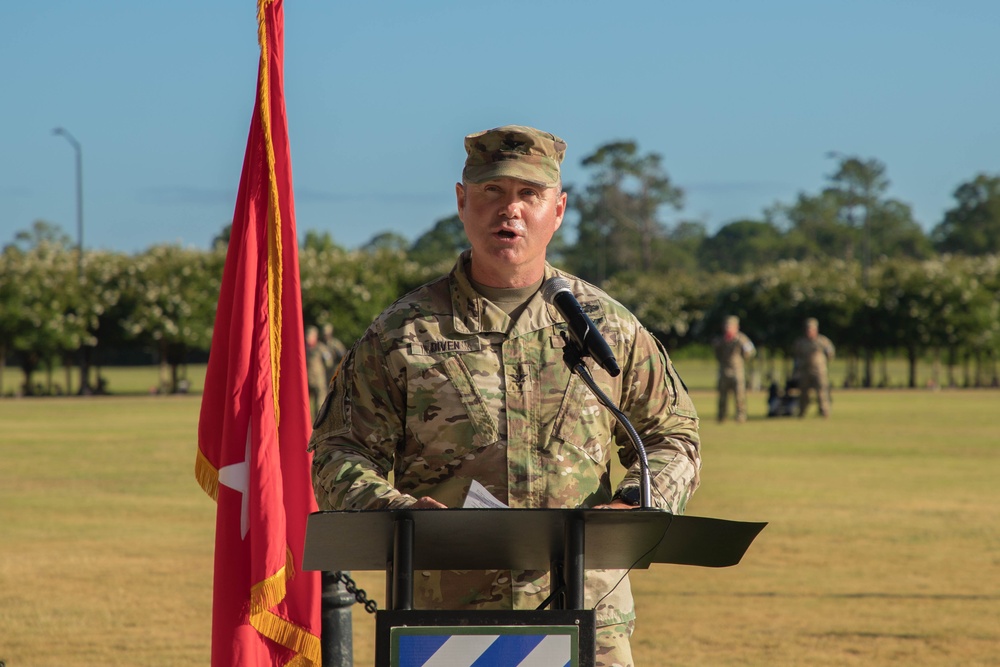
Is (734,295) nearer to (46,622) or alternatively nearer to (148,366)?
(148,366)

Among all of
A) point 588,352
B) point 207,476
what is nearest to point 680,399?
point 588,352

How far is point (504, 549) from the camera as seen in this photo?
308cm

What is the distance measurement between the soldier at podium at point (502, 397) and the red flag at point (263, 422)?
1.49m

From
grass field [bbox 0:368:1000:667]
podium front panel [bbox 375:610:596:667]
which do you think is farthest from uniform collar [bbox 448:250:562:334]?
grass field [bbox 0:368:1000:667]

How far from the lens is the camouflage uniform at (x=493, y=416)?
3.58 meters

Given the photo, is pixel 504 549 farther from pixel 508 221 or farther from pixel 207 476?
pixel 207 476

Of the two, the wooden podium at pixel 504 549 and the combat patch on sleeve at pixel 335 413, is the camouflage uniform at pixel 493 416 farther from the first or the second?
the wooden podium at pixel 504 549

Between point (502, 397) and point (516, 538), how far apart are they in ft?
2.37

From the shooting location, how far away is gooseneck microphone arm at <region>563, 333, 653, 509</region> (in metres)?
3.04

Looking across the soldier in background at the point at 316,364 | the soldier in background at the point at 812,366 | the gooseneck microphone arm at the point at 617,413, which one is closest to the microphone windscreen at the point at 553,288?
the gooseneck microphone arm at the point at 617,413

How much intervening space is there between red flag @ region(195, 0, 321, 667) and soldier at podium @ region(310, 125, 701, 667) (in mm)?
1492

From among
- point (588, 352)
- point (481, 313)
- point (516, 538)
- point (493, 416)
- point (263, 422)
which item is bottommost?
point (516, 538)

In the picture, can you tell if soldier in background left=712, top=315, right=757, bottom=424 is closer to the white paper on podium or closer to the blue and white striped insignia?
the white paper on podium

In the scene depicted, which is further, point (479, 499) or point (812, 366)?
point (812, 366)
